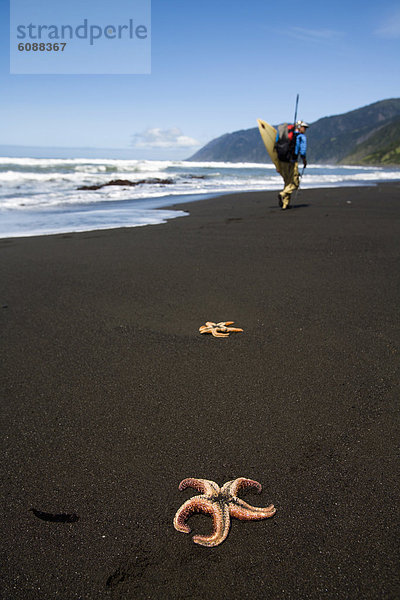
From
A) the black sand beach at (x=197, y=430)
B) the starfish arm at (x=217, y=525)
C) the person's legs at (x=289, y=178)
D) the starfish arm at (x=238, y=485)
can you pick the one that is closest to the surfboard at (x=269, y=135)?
the person's legs at (x=289, y=178)

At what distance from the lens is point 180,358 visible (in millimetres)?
3008

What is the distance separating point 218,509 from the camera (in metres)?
1.69

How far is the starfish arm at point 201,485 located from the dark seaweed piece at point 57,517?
1.64 feet

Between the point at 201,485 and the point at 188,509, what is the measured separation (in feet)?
0.45

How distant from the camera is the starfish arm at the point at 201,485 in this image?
1791mm

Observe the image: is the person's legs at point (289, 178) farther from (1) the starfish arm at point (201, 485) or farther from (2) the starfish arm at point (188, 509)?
(2) the starfish arm at point (188, 509)

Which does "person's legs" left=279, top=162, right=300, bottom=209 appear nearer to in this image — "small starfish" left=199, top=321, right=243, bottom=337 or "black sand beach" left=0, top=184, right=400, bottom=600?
"black sand beach" left=0, top=184, right=400, bottom=600

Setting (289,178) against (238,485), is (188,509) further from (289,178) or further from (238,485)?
(289,178)

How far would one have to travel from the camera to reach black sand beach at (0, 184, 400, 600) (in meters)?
1.53

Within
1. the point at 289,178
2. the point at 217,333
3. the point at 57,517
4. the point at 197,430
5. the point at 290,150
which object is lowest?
the point at 57,517

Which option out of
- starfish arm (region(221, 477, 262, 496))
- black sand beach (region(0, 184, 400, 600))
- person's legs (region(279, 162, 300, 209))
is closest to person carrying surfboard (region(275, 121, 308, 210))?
person's legs (region(279, 162, 300, 209))

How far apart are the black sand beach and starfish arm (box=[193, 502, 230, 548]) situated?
5 centimetres

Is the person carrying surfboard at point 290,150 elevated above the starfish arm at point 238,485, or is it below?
above

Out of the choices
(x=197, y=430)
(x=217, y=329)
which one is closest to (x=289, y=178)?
(x=217, y=329)
